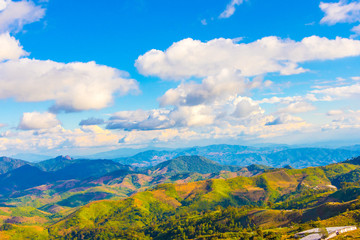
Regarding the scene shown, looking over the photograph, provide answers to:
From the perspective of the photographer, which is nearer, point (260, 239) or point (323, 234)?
point (323, 234)

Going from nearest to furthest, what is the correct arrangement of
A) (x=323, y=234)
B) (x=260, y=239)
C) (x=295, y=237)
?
1. (x=323, y=234)
2. (x=295, y=237)
3. (x=260, y=239)

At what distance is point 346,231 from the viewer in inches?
6014

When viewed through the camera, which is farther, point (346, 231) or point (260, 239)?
point (260, 239)

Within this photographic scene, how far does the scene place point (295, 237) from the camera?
526 ft

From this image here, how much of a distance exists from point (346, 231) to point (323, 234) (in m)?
20.3

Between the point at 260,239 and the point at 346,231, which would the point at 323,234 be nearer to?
the point at 346,231

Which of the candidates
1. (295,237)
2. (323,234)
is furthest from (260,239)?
(323,234)

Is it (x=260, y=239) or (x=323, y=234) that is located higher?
(x=323, y=234)

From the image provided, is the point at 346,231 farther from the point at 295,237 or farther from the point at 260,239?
the point at 260,239

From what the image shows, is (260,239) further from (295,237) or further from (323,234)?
(323,234)

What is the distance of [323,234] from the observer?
144m

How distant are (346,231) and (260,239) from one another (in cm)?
5413

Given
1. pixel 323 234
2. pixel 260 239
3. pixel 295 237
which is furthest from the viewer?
pixel 260 239
